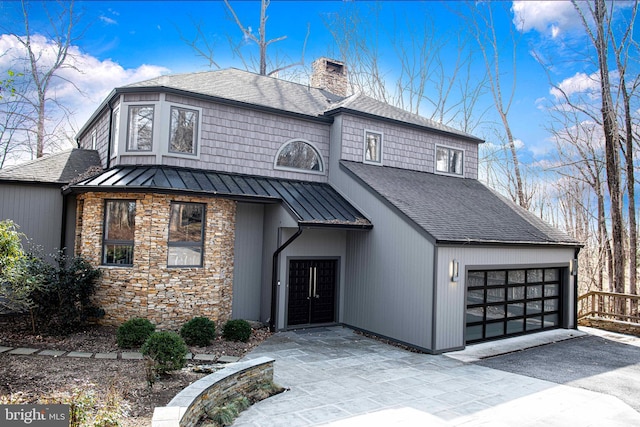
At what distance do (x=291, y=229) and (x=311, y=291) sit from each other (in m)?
1.85

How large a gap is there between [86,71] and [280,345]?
57.8 feet

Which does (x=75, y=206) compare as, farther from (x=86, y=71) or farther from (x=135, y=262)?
(x=86, y=71)

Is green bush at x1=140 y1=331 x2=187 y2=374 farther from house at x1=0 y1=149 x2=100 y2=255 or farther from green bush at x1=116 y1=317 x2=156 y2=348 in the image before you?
house at x1=0 y1=149 x2=100 y2=255

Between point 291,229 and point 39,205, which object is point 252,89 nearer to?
point 291,229

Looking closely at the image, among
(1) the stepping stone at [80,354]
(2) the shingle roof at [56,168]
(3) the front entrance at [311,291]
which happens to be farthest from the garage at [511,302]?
(2) the shingle roof at [56,168]

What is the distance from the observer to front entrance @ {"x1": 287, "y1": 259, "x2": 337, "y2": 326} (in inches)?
444

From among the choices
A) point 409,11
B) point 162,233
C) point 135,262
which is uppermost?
point 409,11

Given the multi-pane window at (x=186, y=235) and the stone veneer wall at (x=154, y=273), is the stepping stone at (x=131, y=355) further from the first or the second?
the multi-pane window at (x=186, y=235)

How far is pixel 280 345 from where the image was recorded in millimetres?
9586

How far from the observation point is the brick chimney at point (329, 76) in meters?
16.5

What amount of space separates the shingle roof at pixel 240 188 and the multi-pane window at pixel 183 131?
0.56m

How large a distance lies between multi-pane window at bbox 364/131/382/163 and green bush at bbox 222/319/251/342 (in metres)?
6.35

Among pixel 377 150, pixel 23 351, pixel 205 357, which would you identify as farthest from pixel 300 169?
pixel 23 351

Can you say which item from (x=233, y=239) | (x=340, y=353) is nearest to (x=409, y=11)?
(x=233, y=239)
